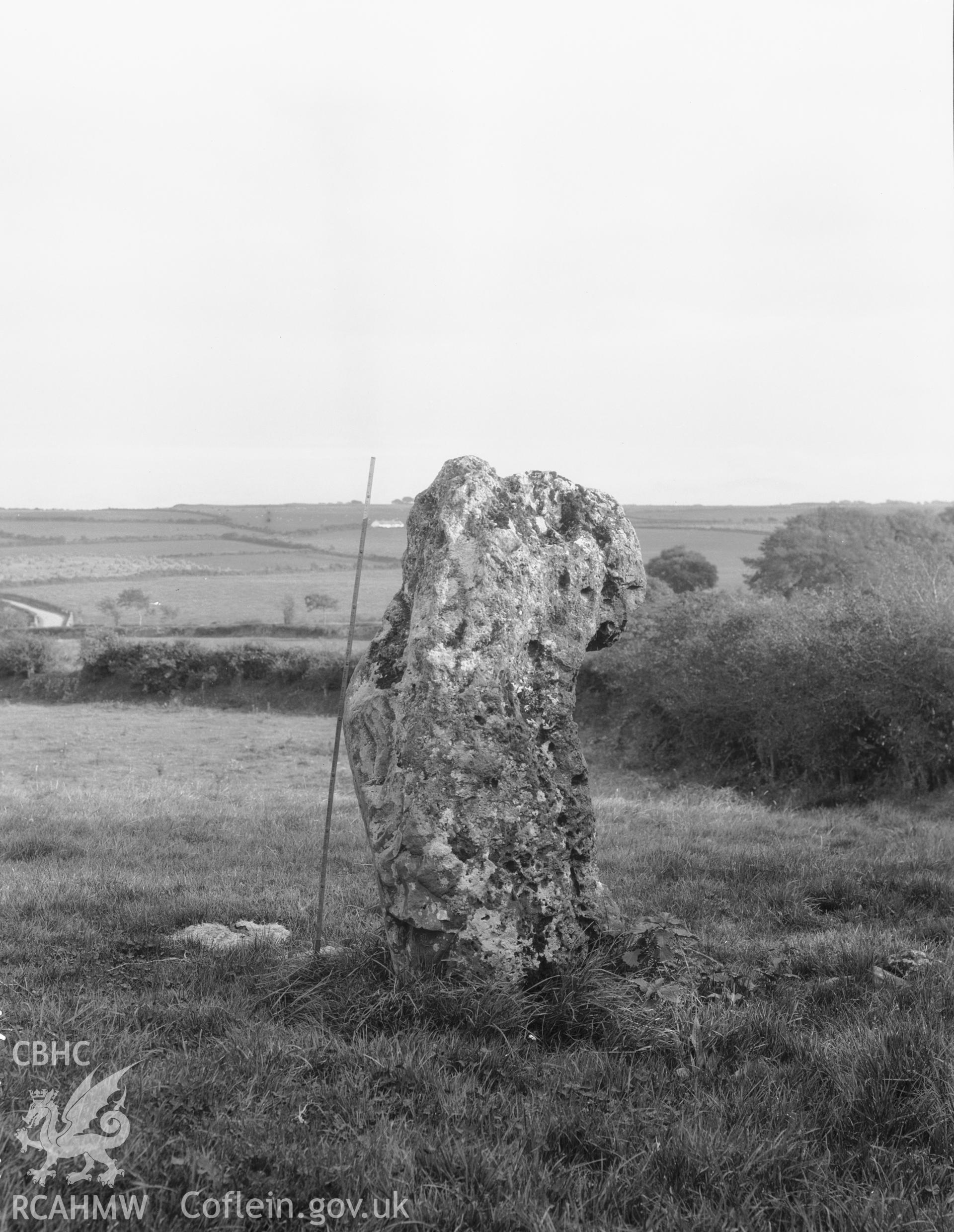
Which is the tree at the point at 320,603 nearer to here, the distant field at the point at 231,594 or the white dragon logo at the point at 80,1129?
the distant field at the point at 231,594

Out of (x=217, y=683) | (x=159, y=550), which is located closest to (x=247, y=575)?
(x=159, y=550)

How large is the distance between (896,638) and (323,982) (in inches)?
696

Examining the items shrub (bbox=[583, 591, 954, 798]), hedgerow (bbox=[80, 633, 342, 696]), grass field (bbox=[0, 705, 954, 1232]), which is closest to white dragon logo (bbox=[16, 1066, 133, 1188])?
grass field (bbox=[0, 705, 954, 1232])

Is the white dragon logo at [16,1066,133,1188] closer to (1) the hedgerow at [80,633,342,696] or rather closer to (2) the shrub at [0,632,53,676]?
(1) the hedgerow at [80,633,342,696]

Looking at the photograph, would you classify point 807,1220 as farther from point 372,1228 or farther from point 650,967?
point 650,967

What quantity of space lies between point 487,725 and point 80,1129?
8.97 ft

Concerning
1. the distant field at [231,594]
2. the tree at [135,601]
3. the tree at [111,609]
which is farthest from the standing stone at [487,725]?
the tree at [111,609]

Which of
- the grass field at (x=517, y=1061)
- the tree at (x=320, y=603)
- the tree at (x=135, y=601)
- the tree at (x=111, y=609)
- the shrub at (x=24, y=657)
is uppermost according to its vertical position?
the grass field at (x=517, y=1061)

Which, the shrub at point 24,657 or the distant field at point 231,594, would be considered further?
the distant field at point 231,594

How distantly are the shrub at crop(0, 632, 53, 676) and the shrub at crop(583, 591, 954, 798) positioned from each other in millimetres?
29454

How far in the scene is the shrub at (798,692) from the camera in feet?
65.6

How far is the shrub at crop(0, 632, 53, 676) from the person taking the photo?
152 feet

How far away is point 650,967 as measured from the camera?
5445 mm

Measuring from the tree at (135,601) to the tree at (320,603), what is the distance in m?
8.01
